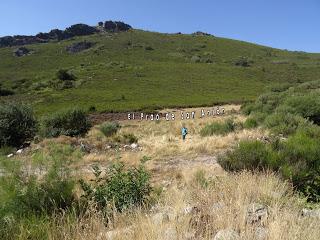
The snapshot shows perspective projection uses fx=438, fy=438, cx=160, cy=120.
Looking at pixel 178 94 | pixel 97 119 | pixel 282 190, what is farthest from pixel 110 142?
pixel 178 94

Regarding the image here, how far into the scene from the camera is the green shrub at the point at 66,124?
92.2ft

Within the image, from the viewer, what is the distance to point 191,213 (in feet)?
17.5

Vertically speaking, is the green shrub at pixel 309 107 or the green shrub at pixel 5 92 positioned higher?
the green shrub at pixel 309 107

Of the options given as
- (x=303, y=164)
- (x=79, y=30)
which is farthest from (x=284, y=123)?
(x=79, y=30)

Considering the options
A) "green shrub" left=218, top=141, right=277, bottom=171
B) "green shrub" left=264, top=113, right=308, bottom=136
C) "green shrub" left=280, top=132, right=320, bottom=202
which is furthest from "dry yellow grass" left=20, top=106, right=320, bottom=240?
"green shrub" left=264, top=113, right=308, bottom=136

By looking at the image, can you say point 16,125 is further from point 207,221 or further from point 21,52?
point 21,52

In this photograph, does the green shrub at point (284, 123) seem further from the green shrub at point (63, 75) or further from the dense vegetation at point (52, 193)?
the green shrub at point (63, 75)

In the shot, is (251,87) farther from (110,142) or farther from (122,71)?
(110,142)

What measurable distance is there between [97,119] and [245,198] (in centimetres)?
4276

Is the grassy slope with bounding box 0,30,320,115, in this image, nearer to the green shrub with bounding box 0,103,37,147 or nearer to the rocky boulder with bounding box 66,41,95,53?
the rocky boulder with bounding box 66,41,95,53

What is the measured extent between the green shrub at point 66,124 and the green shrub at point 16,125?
3.29 feet

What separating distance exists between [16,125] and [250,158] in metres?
19.5

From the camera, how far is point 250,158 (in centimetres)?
931

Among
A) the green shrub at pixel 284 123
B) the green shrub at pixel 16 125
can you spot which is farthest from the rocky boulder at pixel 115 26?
the green shrub at pixel 284 123
